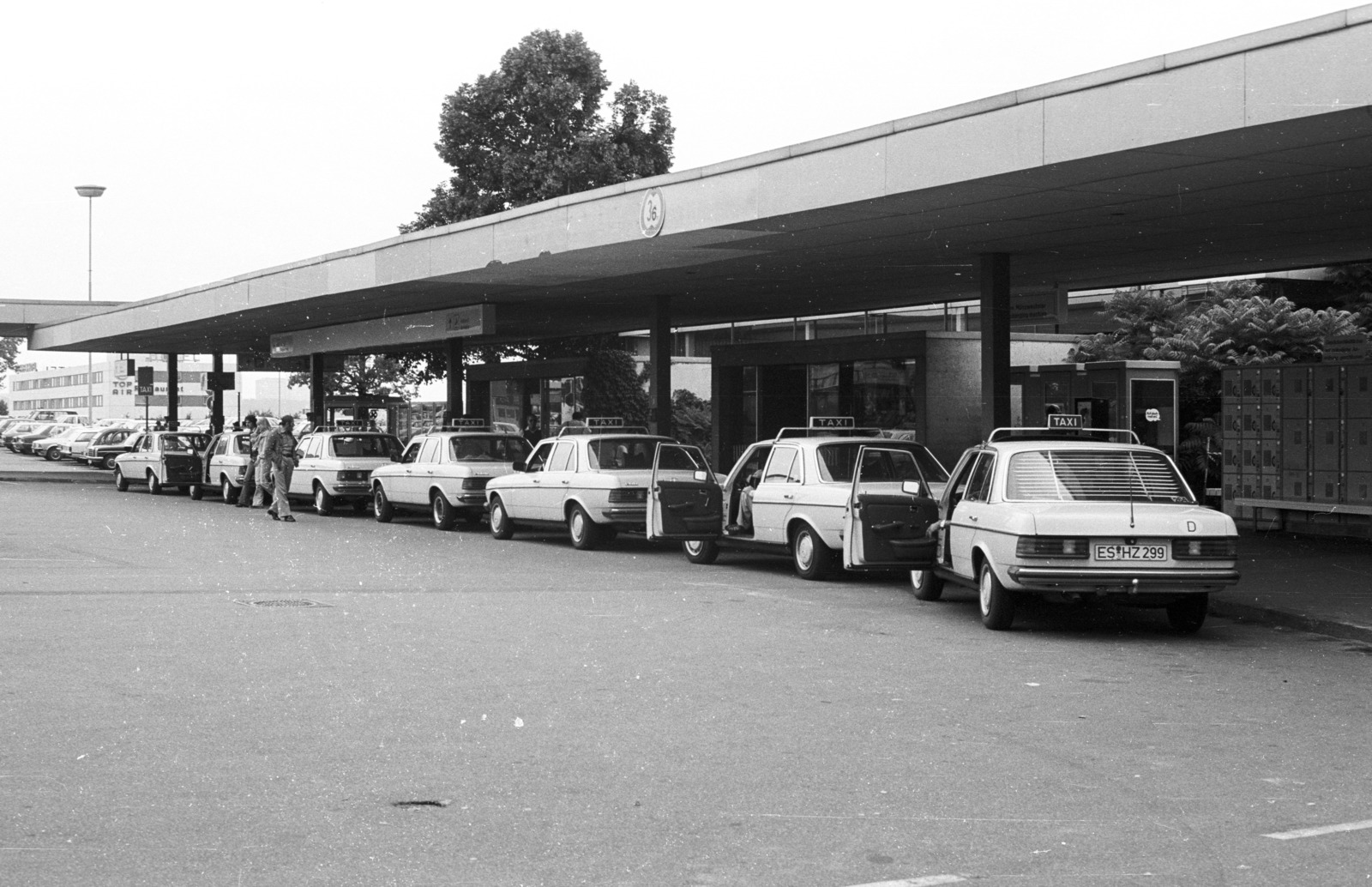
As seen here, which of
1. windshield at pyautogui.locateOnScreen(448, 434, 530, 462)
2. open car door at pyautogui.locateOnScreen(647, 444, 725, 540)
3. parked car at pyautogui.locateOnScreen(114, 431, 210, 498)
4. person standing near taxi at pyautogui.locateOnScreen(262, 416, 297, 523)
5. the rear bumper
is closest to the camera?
the rear bumper

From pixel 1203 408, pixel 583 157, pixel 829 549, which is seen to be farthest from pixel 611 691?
pixel 583 157

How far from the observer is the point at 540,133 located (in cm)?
4341

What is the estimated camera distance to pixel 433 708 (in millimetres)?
8766

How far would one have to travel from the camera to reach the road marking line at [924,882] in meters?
5.44

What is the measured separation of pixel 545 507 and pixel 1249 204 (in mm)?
9932

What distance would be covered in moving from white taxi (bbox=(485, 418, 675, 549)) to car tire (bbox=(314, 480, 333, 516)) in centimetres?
768

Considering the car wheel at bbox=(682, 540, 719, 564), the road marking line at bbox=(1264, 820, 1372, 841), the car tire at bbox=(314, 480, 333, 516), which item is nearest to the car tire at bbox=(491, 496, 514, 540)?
the car wheel at bbox=(682, 540, 719, 564)

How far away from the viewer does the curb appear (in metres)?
12.4

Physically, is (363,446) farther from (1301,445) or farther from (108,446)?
(108,446)

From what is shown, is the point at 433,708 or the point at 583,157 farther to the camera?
the point at 583,157

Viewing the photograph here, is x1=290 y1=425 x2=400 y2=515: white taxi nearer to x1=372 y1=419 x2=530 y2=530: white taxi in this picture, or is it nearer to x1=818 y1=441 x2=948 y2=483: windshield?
x1=372 y1=419 x2=530 y2=530: white taxi

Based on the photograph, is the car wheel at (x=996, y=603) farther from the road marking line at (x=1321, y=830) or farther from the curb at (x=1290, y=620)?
the road marking line at (x=1321, y=830)

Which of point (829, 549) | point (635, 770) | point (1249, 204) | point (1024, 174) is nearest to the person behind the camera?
point (635, 770)

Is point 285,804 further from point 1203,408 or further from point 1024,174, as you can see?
point 1203,408
